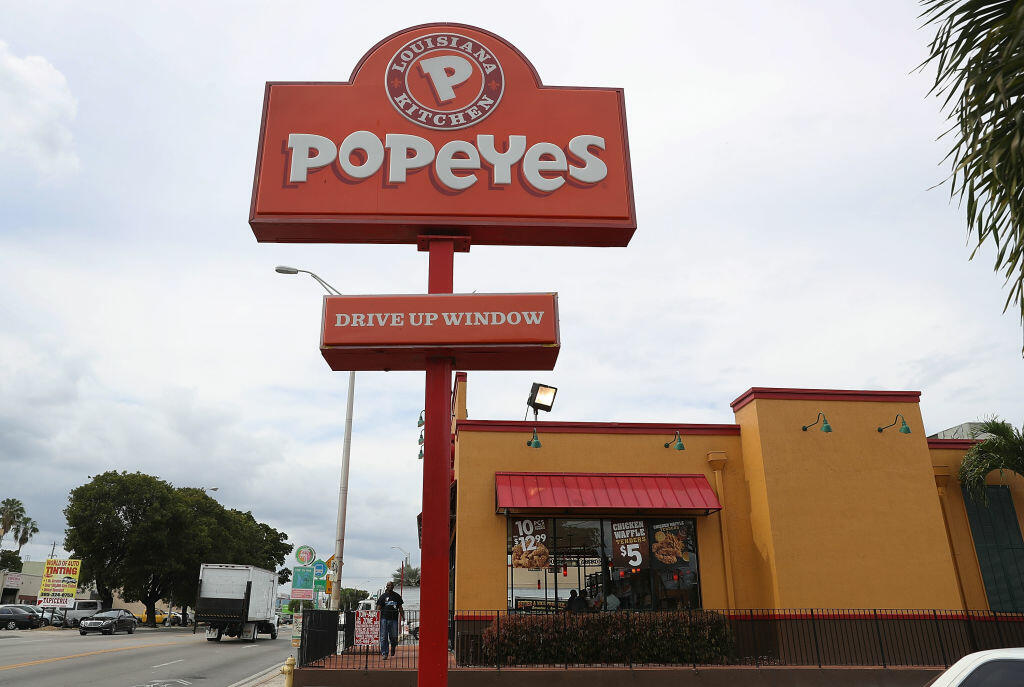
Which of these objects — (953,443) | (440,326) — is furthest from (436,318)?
(953,443)

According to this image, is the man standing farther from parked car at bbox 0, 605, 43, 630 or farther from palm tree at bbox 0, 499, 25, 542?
palm tree at bbox 0, 499, 25, 542

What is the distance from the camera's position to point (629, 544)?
53.8 ft

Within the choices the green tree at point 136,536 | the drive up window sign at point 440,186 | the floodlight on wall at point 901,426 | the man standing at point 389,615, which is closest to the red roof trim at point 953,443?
the floodlight on wall at point 901,426

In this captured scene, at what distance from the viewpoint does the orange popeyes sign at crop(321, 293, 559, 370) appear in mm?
8203

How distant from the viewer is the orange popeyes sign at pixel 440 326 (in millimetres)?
8203

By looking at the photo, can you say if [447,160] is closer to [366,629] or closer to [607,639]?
[607,639]

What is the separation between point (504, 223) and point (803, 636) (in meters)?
11.8

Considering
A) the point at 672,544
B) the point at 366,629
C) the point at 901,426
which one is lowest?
the point at 366,629

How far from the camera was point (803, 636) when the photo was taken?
1491 centimetres

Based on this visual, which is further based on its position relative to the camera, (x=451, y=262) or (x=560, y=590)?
(x=560, y=590)

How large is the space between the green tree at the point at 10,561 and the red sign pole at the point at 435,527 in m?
100

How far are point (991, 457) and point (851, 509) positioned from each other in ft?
12.4

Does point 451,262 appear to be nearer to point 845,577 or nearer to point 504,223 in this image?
point 504,223

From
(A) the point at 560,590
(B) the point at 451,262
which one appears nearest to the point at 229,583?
(A) the point at 560,590
